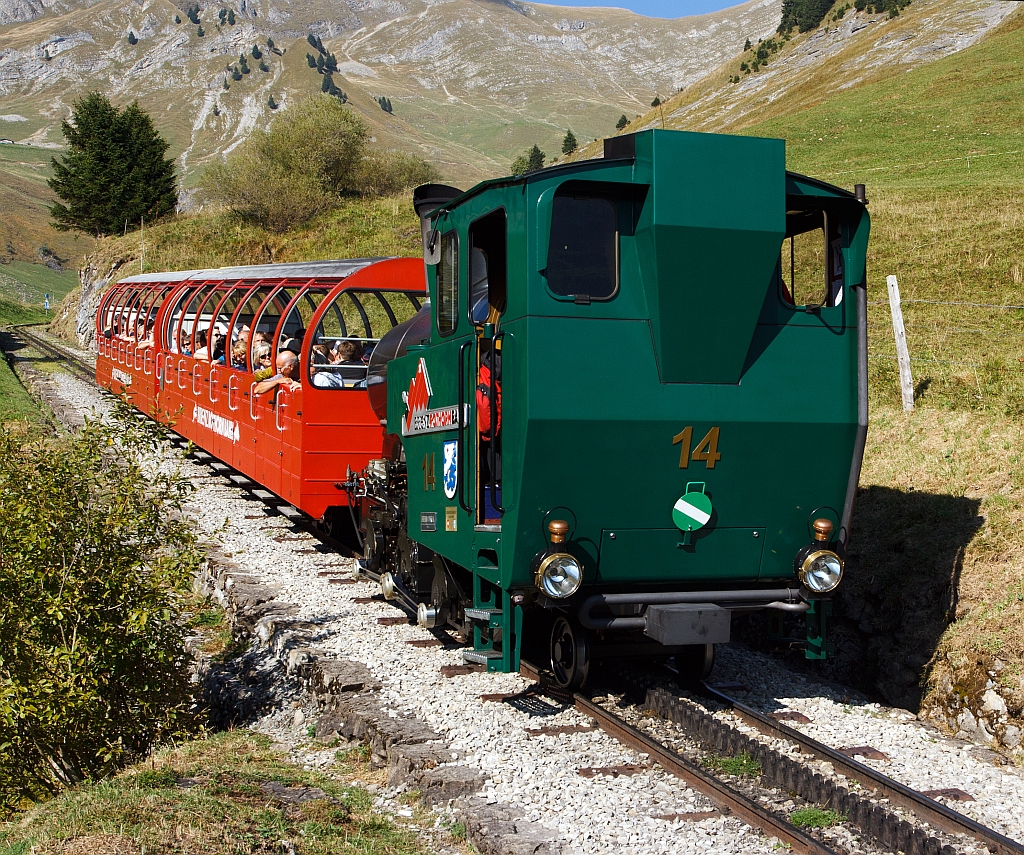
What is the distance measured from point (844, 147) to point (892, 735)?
133 ft

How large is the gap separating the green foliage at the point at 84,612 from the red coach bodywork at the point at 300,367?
0.87 meters

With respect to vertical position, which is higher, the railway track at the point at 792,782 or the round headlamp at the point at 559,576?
the round headlamp at the point at 559,576

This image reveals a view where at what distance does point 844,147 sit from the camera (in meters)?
42.7

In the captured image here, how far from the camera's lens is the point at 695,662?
700cm

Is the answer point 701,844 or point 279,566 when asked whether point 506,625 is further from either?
point 279,566

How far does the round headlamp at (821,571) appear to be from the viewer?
6312mm

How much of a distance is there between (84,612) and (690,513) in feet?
12.7

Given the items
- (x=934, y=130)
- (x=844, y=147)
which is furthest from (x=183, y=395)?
(x=934, y=130)

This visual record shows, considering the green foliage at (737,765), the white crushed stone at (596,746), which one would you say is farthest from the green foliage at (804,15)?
the green foliage at (737,765)

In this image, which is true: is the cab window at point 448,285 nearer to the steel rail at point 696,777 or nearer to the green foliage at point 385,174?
the steel rail at point 696,777

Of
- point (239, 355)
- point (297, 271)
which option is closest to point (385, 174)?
point (239, 355)

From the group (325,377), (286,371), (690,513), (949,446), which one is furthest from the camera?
(286,371)

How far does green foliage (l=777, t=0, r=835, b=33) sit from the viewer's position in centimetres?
10288

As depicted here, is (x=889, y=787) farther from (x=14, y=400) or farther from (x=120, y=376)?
(x=120, y=376)
